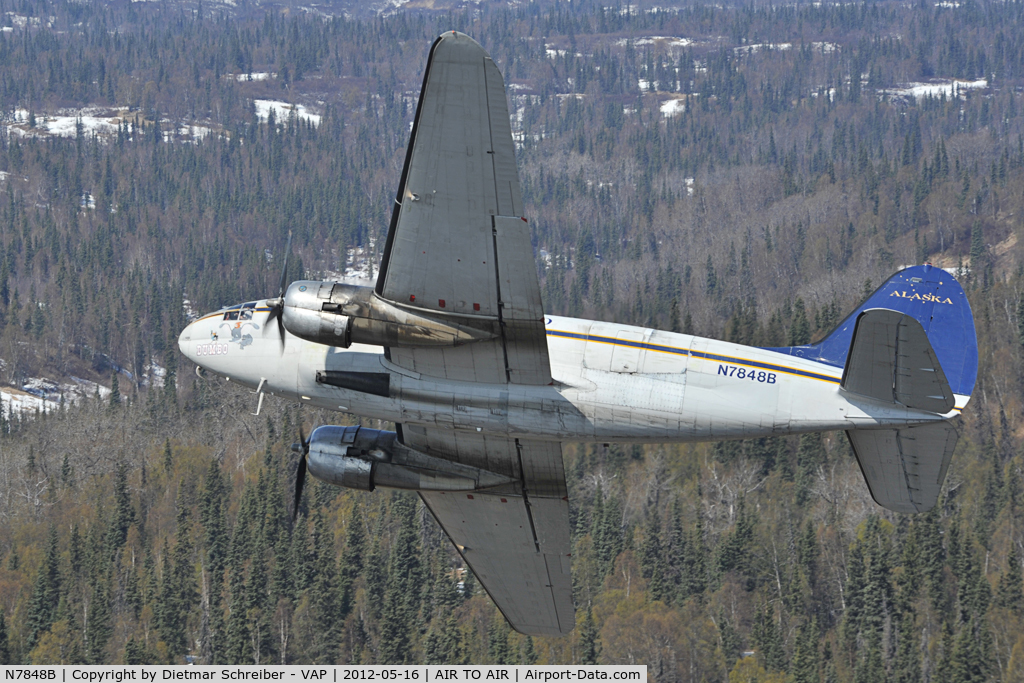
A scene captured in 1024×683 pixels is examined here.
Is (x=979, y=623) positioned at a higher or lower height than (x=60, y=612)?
higher

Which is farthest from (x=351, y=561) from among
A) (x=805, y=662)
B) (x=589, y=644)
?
(x=805, y=662)

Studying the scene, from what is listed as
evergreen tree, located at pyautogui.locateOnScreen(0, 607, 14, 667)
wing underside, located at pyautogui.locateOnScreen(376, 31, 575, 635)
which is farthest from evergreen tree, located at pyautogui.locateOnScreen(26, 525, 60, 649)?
wing underside, located at pyautogui.locateOnScreen(376, 31, 575, 635)

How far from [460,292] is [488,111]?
608cm

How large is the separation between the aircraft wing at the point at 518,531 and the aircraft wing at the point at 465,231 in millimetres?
5623

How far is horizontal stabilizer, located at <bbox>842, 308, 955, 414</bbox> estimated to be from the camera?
114ft

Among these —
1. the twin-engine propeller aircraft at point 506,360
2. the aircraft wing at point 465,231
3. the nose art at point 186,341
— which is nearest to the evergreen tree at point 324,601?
the nose art at point 186,341

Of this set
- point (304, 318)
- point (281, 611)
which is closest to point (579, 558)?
point (281, 611)

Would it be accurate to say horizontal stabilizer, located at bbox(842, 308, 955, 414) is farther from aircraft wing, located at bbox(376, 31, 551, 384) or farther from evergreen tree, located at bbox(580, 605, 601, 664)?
evergreen tree, located at bbox(580, 605, 601, 664)

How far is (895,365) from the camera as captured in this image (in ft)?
117

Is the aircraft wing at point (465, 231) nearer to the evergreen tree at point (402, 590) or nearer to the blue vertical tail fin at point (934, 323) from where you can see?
the blue vertical tail fin at point (934, 323)

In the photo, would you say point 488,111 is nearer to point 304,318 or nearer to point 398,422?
point 304,318

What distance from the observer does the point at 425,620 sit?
157875 millimetres

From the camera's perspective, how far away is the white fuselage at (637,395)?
37.4m

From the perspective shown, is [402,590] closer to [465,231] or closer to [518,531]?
[518,531]
